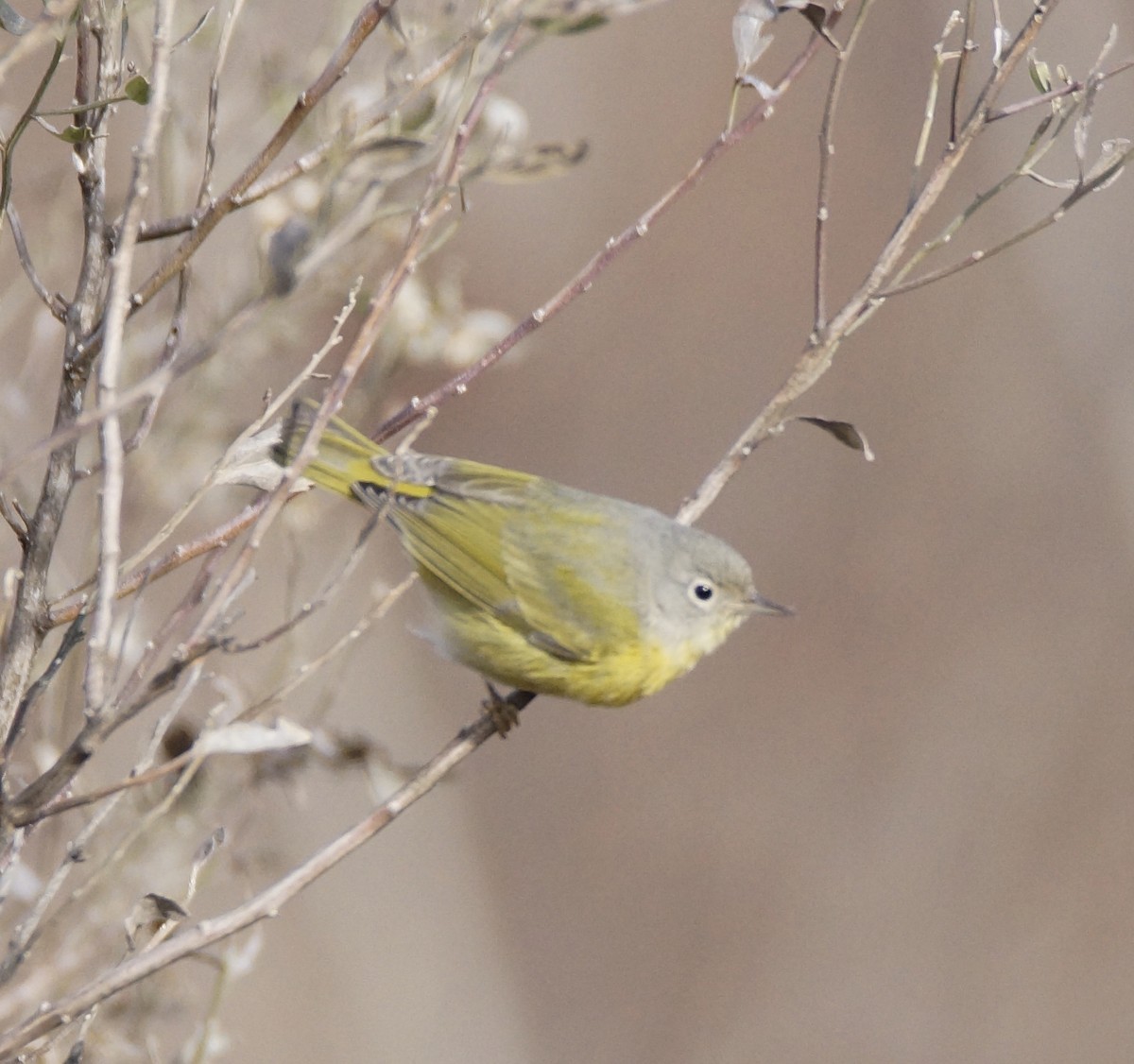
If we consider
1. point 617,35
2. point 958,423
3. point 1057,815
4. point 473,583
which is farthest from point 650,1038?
point 617,35

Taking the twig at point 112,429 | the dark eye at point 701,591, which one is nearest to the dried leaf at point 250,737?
the twig at point 112,429

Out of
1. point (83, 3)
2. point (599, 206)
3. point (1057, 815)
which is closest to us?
point (83, 3)

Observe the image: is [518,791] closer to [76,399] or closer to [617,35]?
[617,35]

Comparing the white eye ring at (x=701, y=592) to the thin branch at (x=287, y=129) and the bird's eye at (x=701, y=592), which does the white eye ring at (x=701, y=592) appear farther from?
the thin branch at (x=287, y=129)

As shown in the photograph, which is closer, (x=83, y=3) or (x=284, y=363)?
(x=83, y=3)

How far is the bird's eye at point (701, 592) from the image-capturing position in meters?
2.89

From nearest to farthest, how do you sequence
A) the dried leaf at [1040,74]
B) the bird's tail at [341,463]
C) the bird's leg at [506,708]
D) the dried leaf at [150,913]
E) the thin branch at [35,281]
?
the dried leaf at [150,913] → the thin branch at [35,281] → the dried leaf at [1040,74] → the bird's tail at [341,463] → the bird's leg at [506,708]

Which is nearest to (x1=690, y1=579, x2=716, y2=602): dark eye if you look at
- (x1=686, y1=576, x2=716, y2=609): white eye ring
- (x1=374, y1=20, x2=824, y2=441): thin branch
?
(x1=686, y1=576, x2=716, y2=609): white eye ring

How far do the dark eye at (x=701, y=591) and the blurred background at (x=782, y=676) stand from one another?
8.60 feet

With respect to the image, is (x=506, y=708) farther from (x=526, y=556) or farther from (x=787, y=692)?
(x=787, y=692)

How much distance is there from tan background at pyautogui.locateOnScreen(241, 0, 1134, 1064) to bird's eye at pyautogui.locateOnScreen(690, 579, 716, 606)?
291 cm

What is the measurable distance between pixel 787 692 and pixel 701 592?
10.8ft

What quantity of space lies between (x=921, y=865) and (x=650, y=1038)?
1.47 m

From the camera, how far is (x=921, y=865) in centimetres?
568
